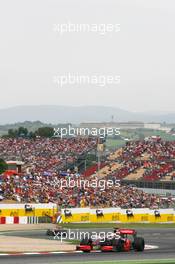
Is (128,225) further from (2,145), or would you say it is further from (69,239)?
(2,145)

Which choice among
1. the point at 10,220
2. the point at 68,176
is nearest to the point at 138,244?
the point at 10,220

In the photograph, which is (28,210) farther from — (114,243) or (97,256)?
(97,256)

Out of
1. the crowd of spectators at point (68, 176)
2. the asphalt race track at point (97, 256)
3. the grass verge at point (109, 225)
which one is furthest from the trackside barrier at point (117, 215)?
the asphalt race track at point (97, 256)

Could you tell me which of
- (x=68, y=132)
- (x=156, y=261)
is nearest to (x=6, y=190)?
(x=68, y=132)

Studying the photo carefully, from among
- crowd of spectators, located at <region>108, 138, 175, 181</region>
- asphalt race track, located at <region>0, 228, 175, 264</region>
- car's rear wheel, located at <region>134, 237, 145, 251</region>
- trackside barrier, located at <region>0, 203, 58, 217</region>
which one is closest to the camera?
asphalt race track, located at <region>0, 228, 175, 264</region>

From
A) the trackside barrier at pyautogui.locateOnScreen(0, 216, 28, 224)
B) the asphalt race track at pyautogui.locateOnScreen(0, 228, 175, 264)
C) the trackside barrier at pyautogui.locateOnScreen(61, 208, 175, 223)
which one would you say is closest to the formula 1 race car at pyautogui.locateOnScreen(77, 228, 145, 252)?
the asphalt race track at pyautogui.locateOnScreen(0, 228, 175, 264)

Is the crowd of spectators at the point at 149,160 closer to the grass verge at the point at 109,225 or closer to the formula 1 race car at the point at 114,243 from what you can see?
Answer: the grass verge at the point at 109,225

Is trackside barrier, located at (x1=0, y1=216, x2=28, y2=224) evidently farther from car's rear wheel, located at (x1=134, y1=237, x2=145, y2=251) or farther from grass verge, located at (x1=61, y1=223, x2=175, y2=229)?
car's rear wheel, located at (x1=134, y1=237, x2=145, y2=251)
